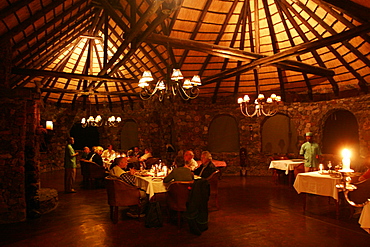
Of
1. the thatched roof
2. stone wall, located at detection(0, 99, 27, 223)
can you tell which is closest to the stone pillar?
stone wall, located at detection(0, 99, 27, 223)

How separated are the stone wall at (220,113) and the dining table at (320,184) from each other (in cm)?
433

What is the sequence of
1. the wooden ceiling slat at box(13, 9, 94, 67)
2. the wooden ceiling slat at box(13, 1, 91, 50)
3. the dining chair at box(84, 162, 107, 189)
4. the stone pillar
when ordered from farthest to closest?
1. the dining chair at box(84, 162, 107, 189)
2. the wooden ceiling slat at box(13, 9, 94, 67)
3. the wooden ceiling slat at box(13, 1, 91, 50)
4. the stone pillar

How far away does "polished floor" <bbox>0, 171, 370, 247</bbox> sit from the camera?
14.6ft

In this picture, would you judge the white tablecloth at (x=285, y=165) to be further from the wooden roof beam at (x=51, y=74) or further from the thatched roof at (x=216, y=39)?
the wooden roof beam at (x=51, y=74)

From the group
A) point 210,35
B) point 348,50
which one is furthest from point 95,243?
point 348,50

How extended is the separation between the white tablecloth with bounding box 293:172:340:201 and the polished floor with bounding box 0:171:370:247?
1.54 feet

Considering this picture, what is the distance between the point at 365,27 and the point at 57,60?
35.1 feet

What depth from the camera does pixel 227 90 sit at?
39.4 feet

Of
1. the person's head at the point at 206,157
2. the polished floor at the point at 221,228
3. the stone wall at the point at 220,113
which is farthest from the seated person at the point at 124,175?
the stone wall at the point at 220,113

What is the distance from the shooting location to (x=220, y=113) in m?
12.2

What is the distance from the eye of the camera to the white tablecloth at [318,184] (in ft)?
18.2

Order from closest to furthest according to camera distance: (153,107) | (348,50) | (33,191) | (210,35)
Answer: (33,191) < (348,50) < (210,35) < (153,107)

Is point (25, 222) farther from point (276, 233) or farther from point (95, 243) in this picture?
point (276, 233)

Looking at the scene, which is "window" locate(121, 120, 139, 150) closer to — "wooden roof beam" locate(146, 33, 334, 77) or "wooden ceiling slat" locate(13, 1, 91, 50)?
"wooden ceiling slat" locate(13, 1, 91, 50)
